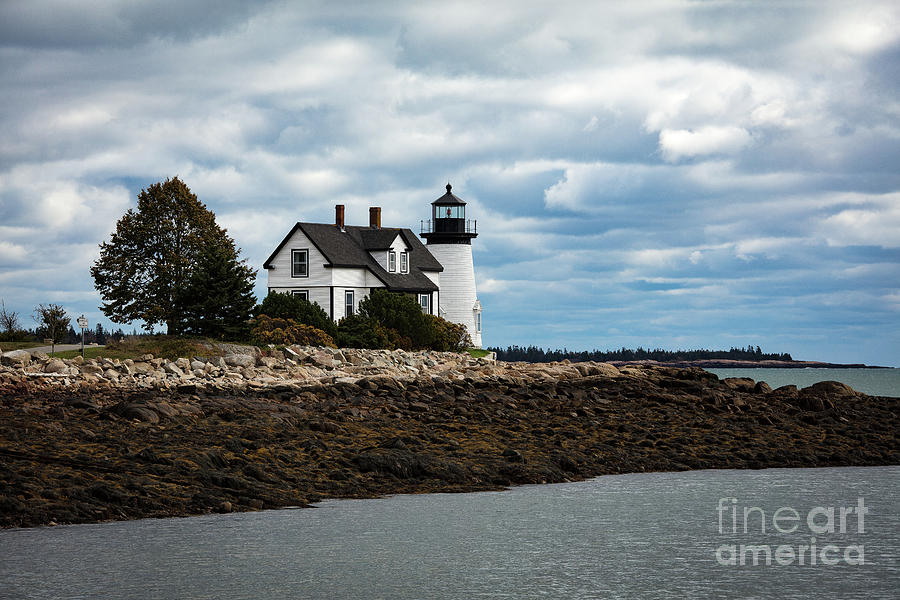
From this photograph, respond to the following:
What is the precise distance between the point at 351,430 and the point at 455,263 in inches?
1553

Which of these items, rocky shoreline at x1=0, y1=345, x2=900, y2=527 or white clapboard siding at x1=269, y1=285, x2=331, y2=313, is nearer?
rocky shoreline at x1=0, y1=345, x2=900, y2=527

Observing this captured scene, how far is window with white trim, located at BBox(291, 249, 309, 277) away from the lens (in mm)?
50219

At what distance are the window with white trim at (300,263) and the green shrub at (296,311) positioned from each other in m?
5.24

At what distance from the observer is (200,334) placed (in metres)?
39.7

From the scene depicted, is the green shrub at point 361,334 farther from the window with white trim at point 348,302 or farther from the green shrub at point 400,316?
the window with white trim at point 348,302

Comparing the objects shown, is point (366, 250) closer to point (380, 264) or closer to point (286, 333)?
point (380, 264)

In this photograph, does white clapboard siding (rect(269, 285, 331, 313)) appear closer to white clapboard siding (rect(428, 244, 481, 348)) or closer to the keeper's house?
the keeper's house

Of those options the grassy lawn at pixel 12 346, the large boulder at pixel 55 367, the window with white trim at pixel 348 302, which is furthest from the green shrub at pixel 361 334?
the large boulder at pixel 55 367

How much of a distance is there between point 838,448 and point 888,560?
1062cm

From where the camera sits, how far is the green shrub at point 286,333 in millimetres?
39031

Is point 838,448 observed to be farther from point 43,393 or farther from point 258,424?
point 43,393

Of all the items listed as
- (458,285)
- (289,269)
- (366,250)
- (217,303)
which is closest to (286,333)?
(217,303)

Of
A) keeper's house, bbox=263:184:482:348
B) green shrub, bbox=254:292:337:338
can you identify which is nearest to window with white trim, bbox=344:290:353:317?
keeper's house, bbox=263:184:482:348

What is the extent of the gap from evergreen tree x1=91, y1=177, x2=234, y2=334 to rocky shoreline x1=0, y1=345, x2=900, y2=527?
17.0 meters
